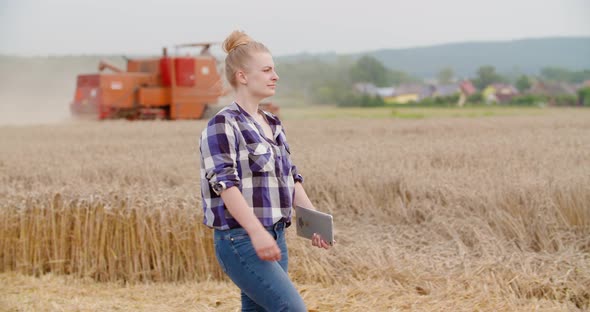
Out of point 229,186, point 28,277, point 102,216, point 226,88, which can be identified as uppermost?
point 226,88

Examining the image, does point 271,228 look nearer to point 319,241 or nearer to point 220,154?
point 319,241

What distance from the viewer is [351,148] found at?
1166 cm

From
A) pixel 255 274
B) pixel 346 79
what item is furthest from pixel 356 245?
pixel 346 79

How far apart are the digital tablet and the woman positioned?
1.9 inches

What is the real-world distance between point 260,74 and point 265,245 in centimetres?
74

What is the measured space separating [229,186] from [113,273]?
3.42 meters

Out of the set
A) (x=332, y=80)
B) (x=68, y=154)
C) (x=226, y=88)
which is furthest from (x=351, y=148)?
(x=332, y=80)

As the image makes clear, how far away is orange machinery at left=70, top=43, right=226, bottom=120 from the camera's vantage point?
22.0 metres

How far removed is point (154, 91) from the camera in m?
22.3

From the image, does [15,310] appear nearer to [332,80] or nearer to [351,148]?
[351,148]

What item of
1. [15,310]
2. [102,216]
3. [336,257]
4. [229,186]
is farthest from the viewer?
[102,216]

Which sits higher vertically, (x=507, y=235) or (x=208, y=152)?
(x=208, y=152)

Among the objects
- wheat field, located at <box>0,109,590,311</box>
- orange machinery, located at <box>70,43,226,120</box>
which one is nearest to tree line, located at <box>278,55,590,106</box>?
orange machinery, located at <box>70,43,226,120</box>

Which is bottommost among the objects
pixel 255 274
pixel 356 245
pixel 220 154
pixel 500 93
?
pixel 500 93
